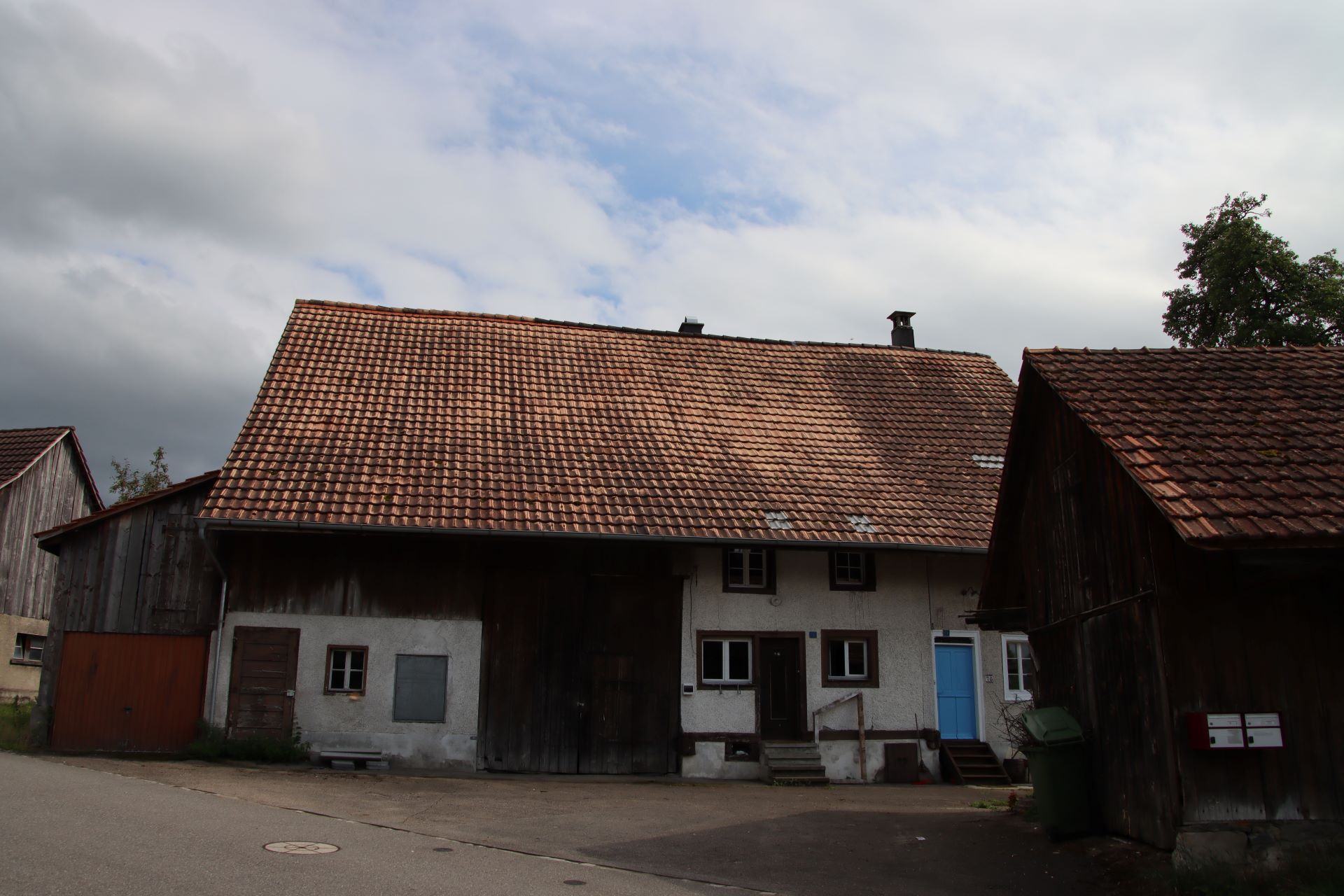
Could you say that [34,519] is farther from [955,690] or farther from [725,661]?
[955,690]

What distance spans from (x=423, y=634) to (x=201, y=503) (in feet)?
15.0

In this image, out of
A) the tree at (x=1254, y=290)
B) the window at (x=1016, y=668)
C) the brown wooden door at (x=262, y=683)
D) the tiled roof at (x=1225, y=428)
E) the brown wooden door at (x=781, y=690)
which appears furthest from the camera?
the tree at (x=1254, y=290)

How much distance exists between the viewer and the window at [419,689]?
1659cm

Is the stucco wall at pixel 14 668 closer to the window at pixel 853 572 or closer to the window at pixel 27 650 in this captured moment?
the window at pixel 27 650

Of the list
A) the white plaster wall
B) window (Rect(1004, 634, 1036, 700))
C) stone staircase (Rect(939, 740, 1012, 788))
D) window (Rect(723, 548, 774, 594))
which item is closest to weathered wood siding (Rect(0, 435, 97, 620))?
the white plaster wall

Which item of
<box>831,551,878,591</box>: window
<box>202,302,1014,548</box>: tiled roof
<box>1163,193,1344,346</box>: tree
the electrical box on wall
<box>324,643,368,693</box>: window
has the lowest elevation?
the electrical box on wall

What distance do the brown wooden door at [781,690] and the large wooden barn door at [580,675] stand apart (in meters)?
1.49

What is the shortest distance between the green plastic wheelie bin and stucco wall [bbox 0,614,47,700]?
23.8 meters

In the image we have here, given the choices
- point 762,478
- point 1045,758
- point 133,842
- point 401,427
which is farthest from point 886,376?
point 133,842

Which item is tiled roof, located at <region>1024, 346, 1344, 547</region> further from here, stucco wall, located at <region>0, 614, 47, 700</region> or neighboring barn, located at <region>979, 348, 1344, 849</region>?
stucco wall, located at <region>0, 614, 47, 700</region>

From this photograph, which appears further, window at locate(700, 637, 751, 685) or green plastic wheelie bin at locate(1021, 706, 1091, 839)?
window at locate(700, 637, 751, 685)

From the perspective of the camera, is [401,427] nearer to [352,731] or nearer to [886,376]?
[352,731]

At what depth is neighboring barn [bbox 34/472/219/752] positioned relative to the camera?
1686 centimetres

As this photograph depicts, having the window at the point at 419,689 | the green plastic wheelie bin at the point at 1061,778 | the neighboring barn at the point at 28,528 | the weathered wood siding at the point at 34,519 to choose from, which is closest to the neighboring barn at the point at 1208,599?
the green plastic wheelie bin at the point at 1061,778
